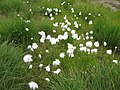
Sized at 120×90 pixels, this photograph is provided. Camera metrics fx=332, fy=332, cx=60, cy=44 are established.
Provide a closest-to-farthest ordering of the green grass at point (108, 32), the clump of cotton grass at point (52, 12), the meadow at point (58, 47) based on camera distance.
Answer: the meadow at point (58, 47), the green grass at point (108, 32), the clump of cotton grass at point (52, 12)

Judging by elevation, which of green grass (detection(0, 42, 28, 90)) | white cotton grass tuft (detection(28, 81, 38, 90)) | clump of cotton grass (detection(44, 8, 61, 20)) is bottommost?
white cotton grass tuft (detection(28, 81, 38, 90))

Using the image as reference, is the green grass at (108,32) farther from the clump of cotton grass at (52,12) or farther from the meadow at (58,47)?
the clump of cotton grass at (52,12)

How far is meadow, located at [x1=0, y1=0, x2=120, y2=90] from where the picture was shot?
13.2 ft

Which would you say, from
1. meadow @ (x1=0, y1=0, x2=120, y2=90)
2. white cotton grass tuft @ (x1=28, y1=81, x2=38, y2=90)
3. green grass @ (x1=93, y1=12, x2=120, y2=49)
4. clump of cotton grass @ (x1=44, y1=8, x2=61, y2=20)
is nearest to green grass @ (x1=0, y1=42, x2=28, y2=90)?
meadow @ (x1=0, y1=0, x2=120, y2=90)

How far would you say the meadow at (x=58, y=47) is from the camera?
402cm

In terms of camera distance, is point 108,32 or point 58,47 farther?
point 108,32

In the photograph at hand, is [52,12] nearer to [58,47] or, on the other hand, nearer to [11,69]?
[58,47]


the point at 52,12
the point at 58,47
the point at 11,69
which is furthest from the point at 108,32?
the point at 11,69

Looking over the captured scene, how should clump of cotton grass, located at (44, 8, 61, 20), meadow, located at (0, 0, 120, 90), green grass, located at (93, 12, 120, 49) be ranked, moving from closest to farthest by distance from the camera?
1. meadow, located at (0, 0, 120, 90)
2. green grass, located at (93, 12, 120, 49)
3. clump of cotton grass, located at (44, 8, 61, 20)

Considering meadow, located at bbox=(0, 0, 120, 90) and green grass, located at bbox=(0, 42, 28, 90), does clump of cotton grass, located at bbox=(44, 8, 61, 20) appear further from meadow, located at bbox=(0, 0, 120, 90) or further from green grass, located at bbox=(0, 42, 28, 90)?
green grass, located at bbox=(0, 42, 28, 90)

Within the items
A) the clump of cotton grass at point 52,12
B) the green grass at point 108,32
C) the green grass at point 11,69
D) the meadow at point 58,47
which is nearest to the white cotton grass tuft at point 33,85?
the meadow at point 58,47

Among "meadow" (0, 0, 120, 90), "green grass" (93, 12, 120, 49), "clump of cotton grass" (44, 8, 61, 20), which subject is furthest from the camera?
"clump of cotton grass" (44, 8, 61, 20)

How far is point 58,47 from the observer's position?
17.5 ft

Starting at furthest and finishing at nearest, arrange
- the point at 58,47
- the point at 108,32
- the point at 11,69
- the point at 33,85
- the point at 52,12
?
the point at 52,12, the point at 108,32, the point at 58,47, the point at 11,69, the point at 33,85
